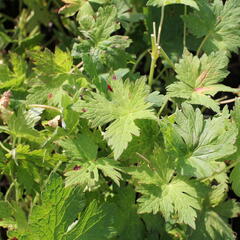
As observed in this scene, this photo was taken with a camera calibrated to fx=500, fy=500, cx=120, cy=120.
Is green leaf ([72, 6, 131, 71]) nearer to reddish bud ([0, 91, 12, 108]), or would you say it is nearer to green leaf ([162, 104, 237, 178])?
reddish bud ([0, 91, 12, 108])

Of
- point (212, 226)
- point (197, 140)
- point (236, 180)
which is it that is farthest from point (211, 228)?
point (197, 140)

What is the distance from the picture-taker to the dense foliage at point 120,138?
1.31m

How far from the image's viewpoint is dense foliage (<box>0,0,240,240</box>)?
1.31 meters

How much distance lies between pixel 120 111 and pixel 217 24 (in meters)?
0.57

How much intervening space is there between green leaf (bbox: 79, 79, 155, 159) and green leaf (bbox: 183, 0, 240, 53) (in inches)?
18.0

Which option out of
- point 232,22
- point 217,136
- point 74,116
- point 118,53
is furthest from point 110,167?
point 232,22

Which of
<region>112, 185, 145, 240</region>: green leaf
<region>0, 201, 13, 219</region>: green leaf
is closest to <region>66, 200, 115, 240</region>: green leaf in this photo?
<region>112, 185, 145, 240</region>: green leaf

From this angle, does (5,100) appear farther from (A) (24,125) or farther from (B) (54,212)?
(B) (54,212)

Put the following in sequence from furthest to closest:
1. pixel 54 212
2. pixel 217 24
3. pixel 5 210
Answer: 1. pixel 217 24
2. pixel 5 210
3. pixel 54 212

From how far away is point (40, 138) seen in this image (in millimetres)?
1469

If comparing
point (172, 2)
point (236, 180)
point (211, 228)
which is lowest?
point (211, 228)

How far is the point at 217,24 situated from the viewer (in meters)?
1.70

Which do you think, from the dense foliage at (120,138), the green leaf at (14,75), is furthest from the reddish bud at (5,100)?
the green leaf at (14,75)

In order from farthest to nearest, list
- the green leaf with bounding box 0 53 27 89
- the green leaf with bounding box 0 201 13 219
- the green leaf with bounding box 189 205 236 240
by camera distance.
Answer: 1. the green leaf with bounding box 0 53 27 89
2. the green leaf with bounding box 189 205 236 240
3. the green leaf with bounding box 0 201 13 219
